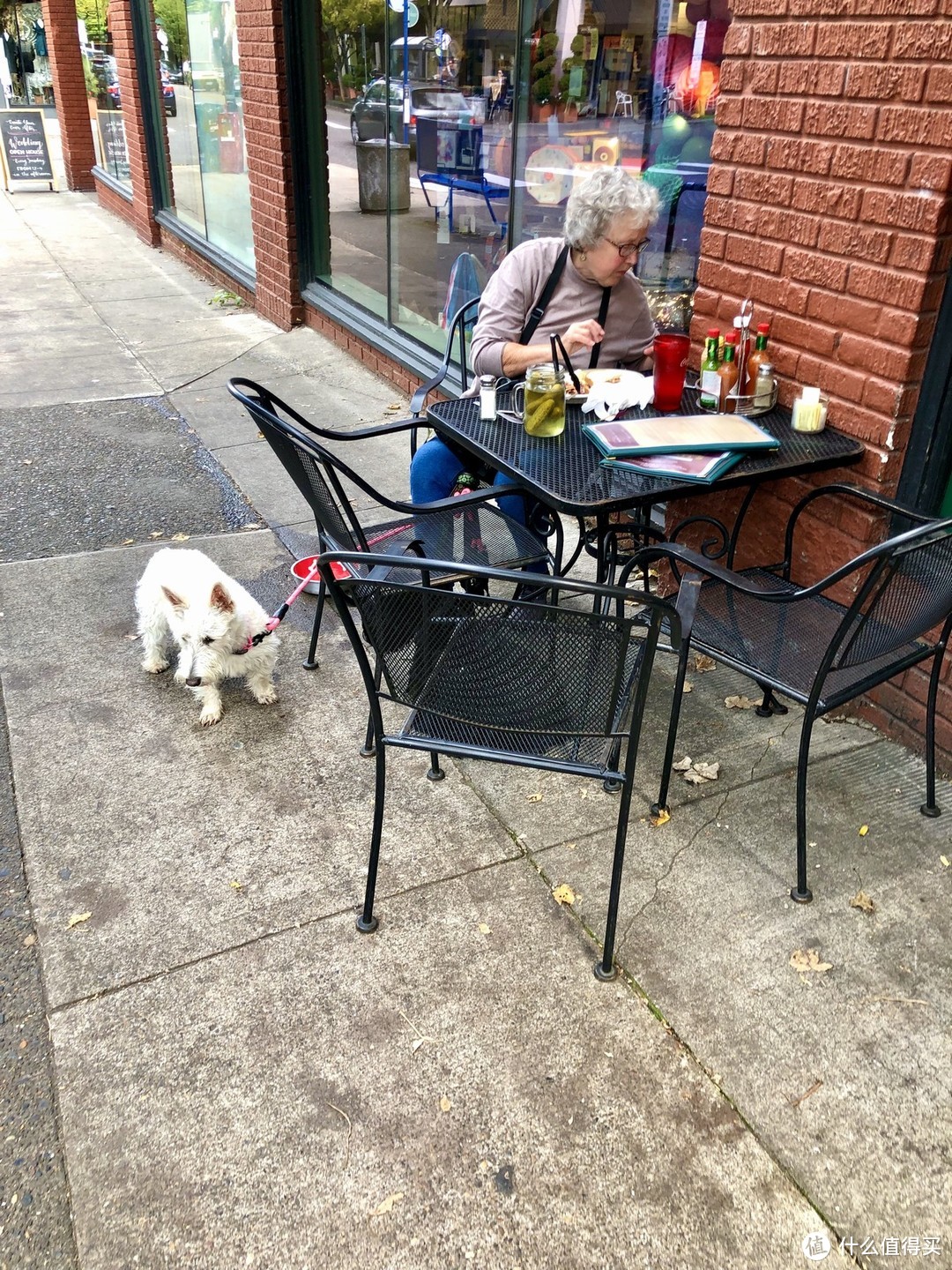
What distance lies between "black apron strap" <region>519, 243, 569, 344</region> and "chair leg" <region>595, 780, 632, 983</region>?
1.92 meters

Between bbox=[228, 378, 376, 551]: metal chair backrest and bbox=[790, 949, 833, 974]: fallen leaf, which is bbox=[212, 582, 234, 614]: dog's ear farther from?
bbox=[790, 949, 833, 974]: fallen leaf

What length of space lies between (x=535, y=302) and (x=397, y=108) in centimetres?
369

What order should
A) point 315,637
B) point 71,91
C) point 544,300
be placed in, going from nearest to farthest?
point 544,300, point 315,637, point 71,91

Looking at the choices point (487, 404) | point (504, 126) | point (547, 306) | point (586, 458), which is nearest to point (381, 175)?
point (504, 126)

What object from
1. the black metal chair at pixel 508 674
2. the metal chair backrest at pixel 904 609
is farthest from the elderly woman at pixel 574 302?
the black metal chair at pixel 508 674

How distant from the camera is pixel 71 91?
1552 centimetres

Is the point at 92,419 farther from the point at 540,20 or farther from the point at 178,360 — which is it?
the point at 540,20

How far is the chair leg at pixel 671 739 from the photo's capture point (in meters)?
2.63

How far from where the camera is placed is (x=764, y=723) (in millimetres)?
3227

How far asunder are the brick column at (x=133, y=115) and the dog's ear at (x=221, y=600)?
33.9 feet

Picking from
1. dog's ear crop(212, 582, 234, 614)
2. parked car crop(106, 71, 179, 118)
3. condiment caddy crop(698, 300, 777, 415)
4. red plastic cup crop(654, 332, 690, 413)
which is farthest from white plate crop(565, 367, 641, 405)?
parked car crop(106, 71, 179, 118)

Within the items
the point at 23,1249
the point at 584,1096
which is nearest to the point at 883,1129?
the point at 584,1096

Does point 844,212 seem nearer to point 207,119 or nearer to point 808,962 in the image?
point 808,962

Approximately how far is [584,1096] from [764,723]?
5.12 ft
